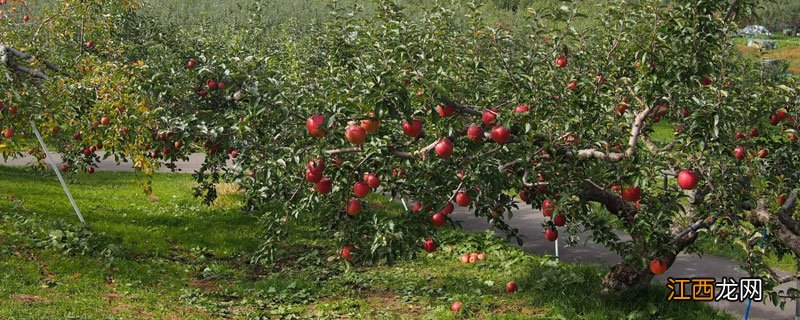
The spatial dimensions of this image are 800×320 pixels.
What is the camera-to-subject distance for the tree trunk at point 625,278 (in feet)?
19.4

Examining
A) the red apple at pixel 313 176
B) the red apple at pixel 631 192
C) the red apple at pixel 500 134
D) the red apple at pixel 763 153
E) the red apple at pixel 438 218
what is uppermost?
the red apple at pixel 500 134

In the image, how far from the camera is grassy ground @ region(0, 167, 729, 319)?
595cm

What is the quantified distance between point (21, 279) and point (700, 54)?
5.85 metres

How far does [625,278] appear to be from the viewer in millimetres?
5984

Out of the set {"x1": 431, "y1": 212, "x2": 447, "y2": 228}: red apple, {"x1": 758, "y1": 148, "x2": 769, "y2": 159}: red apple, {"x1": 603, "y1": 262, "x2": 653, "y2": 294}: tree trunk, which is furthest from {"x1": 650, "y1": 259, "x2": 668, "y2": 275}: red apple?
{"x1": 431, "y1": 212, "x2": 447, "y2": 228}: red apple

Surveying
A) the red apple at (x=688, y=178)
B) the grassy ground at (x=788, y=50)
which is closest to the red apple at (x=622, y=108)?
the red apple at (x=688, y=178)

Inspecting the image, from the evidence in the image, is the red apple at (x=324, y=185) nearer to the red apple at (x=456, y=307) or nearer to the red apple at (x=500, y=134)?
the red apple at (x=500, y=134)

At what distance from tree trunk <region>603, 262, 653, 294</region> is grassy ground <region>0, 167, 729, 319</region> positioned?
112mm

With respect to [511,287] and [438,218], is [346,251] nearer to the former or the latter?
[438,218]

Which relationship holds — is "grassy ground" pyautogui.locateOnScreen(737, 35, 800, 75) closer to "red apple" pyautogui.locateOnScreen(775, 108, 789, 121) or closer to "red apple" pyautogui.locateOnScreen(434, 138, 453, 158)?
"red apple" pyautogui.locateOnScreen(775, 108, 789, 121)

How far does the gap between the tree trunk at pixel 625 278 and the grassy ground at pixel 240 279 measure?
112 mm

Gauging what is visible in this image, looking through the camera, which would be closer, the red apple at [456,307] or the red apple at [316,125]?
the red apple at [316,125]

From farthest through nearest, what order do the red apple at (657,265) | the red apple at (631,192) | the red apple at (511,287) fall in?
the red apple at (511,287)
the red apple at (657,265)
the red apple at (631,192)

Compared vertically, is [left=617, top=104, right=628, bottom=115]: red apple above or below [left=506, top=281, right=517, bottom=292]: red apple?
above
